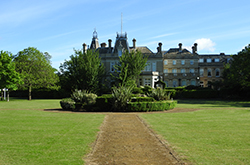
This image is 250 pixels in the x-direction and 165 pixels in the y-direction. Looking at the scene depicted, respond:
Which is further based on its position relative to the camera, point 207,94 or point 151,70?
point 151,70

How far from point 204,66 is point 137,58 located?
1352 inches

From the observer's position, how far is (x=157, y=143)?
27.0 ft

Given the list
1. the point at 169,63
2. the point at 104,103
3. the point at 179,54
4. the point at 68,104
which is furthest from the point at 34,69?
the point at 179,54

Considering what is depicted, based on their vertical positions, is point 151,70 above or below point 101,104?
above

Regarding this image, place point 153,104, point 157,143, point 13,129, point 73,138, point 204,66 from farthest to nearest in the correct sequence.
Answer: point 204,66 < point 153,104 < point 13,129 < point 73,138 < point 157,143

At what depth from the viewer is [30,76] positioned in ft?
151

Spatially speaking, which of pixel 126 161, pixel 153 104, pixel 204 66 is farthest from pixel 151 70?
pixel 126 161

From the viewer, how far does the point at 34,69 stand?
48.0 meters

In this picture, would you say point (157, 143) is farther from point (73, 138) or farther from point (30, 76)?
point (30, 76)

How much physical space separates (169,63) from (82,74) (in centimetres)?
3247

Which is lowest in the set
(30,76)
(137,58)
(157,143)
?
(157,143)

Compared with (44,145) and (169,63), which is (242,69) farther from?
(44,145)

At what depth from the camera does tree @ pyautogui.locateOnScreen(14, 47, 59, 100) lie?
46500 millimetres

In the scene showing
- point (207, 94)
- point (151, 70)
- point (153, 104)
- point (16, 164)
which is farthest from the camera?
point (151, 70)
